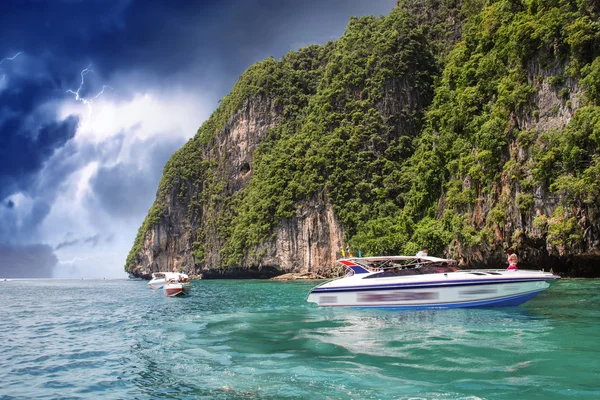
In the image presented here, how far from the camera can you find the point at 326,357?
933 centimetres

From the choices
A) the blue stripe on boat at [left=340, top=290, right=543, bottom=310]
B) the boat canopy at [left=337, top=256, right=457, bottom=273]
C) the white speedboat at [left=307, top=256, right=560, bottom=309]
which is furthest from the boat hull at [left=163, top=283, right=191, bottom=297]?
the blue stripe on boat at [left=340, top=290, right=543, bottom=310]

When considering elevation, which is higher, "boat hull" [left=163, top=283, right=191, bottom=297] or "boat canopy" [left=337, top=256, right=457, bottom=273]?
"boat canopy" [left=337, top=256, right=457, bottom=273]

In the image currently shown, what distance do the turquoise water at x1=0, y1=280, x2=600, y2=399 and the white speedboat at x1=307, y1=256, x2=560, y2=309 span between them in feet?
2.03

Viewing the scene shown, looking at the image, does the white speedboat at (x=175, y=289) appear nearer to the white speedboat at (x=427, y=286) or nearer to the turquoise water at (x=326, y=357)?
the turquoise water at (x=326, y=357)

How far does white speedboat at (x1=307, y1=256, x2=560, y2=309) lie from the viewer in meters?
15.5

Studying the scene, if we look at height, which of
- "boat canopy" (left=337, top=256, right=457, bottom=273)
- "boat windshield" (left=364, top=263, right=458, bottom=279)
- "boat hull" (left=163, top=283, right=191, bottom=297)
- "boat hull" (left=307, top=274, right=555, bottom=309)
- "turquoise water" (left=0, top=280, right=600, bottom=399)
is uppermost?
"boat canopy" (left=337, top=256, right=457, bottom=273)

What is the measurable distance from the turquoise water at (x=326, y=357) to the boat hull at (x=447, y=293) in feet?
1.73

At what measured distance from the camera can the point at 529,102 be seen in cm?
3616

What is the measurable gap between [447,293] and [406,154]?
4909 cm

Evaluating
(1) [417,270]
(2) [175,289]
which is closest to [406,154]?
(2) [175,289]

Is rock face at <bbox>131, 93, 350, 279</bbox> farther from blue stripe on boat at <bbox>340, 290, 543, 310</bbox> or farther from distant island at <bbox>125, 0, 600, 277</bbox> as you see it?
blue stripe on boat at <bbox>340, 290, 543, 310</bbox>

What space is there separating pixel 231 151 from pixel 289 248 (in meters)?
33.6

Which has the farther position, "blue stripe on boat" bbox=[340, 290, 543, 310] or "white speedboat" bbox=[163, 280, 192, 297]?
"white speedboat" bbox=[163, 280, 192, 297]

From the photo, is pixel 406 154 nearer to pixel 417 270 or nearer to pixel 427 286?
pixel 417 270
